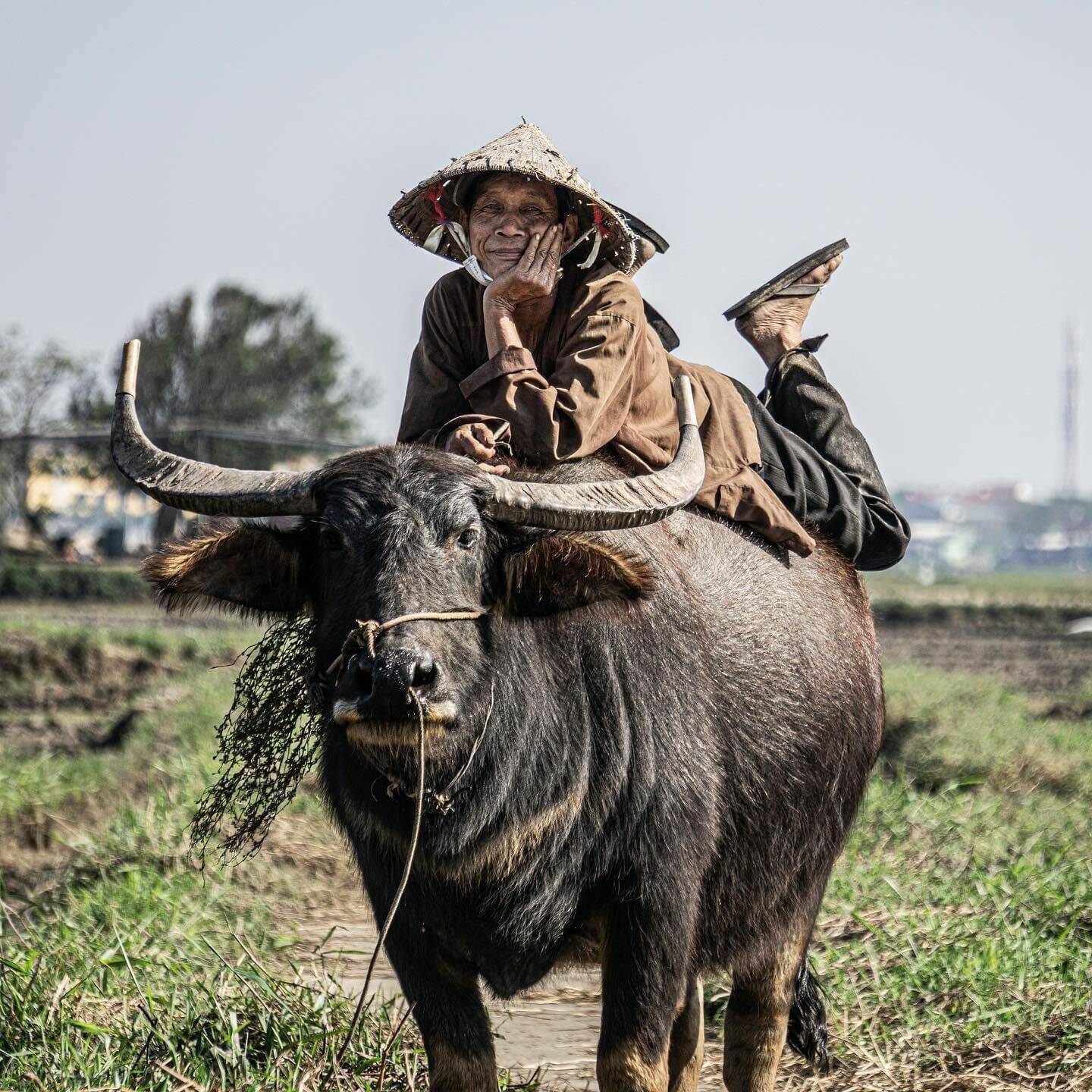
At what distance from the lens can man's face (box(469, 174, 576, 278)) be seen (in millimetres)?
3465

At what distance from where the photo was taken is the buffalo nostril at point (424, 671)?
2.55 meters

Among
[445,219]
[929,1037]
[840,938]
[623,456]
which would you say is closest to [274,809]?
[623,456]

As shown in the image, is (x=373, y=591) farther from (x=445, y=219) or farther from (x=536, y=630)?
(x=445, y=219)

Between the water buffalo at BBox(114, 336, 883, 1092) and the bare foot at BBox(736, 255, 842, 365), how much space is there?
4.05 ft

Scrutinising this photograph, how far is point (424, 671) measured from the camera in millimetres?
2572

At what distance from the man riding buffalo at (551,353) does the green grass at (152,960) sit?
1386 millimetres

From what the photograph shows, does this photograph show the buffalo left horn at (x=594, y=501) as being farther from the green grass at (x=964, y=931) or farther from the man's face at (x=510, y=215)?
the green grass at (x=964, y=931)

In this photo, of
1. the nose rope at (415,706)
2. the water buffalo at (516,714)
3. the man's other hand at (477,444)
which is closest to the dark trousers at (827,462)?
the water buffalo at (516,714)

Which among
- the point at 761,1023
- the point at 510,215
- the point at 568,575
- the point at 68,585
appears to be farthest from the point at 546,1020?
the point at 68,585

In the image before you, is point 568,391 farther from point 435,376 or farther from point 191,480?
point 191,480

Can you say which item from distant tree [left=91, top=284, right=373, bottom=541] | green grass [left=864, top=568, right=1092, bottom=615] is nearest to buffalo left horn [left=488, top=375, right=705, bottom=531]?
green grass [left=864, top=568, right=1092, bottom=615]

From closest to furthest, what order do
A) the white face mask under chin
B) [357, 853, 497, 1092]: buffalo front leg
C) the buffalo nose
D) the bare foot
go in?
the buffalo nose → [357, 853, 497, 1092]: buffalo front leg → the white face mask under chin → the bare foot

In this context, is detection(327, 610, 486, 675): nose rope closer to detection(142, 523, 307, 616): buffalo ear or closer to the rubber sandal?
detection(142, 523, 307, 616): buffalo ear

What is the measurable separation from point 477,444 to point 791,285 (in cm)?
162
